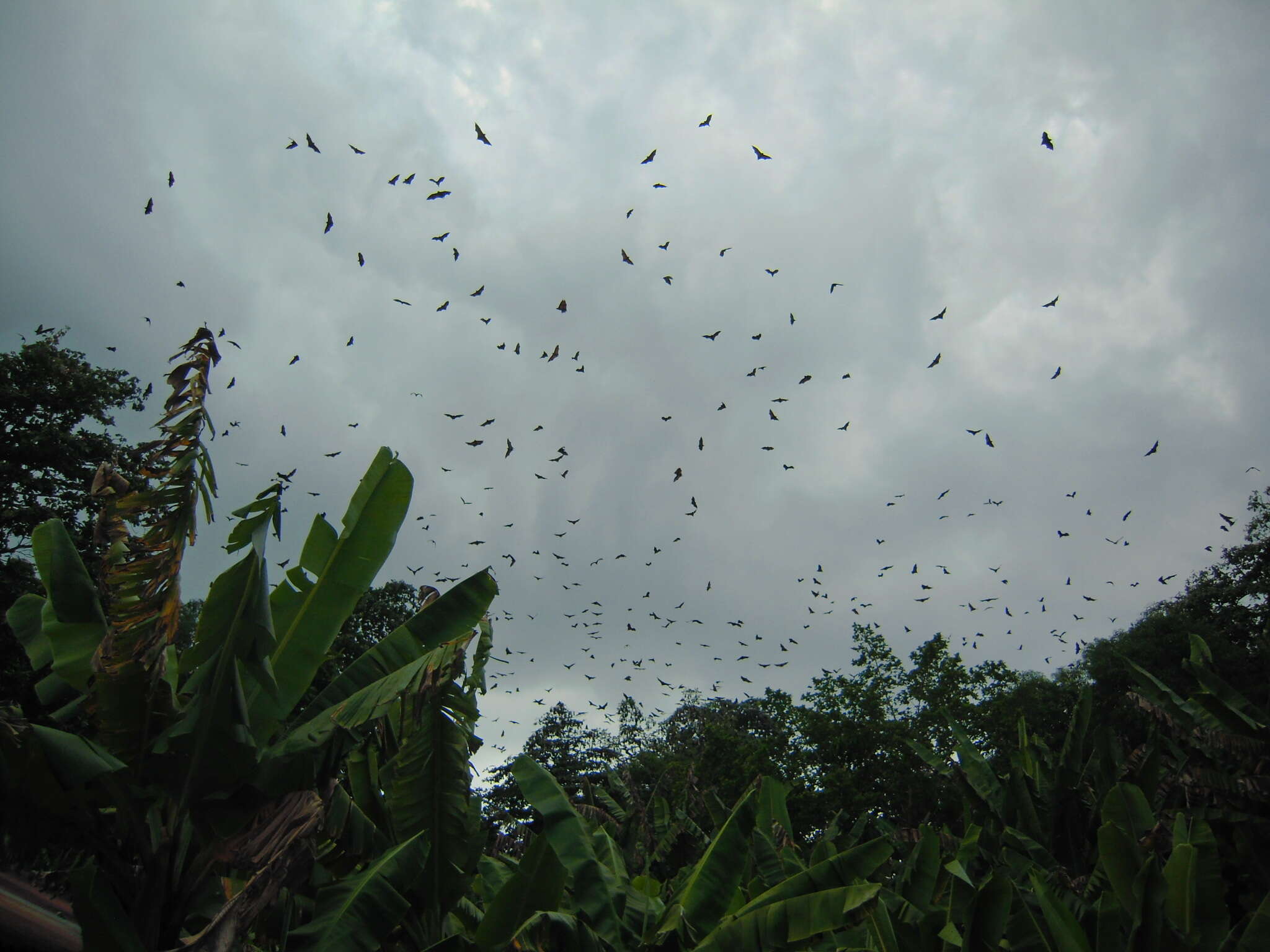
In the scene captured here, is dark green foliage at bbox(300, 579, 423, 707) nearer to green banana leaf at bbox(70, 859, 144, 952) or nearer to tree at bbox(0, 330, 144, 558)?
tree at bbox(0, 330, 144, 558)

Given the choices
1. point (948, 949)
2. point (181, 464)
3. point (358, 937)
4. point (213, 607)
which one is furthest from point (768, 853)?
point (181, 464)

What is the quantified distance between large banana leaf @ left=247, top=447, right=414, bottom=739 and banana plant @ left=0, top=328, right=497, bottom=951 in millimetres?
17

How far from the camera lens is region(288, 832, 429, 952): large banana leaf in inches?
182

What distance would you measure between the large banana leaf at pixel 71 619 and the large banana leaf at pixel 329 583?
97 centimetres

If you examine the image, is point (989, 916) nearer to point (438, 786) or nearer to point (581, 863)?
point (581, 863)

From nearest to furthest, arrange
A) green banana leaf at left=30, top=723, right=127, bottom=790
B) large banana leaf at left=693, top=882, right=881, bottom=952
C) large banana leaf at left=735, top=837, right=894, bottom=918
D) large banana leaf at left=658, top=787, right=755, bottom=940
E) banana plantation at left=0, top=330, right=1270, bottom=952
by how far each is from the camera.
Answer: green banana leaf at left=30, top=723, right=127, bottom=790 < banana plantation at left=0, top=330, right=1270, bottom=952 < large banana leaf at left=693, top=882, right=881, bottom=952 < large banana leaf at left=735, top=837, right=894, bottom=918 < large banana leaf at left=658, top=787, right=755, bottom=940

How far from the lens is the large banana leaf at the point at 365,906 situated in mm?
4617

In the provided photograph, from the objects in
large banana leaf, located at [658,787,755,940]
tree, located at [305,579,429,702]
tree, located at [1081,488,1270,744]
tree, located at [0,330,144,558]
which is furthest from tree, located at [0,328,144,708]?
tree, located at [1081,488,1270,744]

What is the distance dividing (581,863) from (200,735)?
305cm

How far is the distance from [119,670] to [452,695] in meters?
1.87

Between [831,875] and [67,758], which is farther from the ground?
[67,758]

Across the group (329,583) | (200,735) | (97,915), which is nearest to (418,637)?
(329,583)

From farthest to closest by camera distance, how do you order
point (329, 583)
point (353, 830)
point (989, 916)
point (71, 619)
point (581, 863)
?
point (989, 916), point (581, 863), point (353, 830), point (329, 583), point (71, 619)

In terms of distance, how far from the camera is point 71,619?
196 inches
